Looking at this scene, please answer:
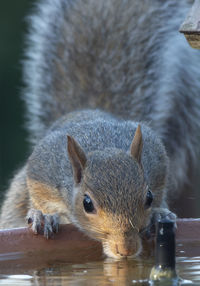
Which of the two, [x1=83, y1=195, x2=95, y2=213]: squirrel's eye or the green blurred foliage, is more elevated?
the green blurred foliage

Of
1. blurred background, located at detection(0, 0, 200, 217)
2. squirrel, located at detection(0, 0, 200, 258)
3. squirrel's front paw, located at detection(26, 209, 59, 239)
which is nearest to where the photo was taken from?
squirrel's front paw, located at detection(26, 209, 59, 239)

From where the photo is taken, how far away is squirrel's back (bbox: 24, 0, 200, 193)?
2447mm

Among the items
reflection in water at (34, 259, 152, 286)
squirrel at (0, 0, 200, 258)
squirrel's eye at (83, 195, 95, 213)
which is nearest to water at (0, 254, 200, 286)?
reflection in water at (34, 259, 152, 286)

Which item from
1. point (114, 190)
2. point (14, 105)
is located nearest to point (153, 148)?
point (114, 190)

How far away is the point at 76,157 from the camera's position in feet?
5.30

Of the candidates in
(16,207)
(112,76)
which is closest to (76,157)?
(16,207)

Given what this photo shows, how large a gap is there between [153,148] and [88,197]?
1.32ft

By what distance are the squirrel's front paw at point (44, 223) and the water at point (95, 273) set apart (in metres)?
0.08

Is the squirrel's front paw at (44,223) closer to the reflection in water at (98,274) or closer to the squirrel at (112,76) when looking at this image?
the reflection in water at (98,274)

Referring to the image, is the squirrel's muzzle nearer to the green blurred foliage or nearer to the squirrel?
the squirrel

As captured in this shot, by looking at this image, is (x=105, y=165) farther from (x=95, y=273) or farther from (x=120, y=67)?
(x=120, y=67)

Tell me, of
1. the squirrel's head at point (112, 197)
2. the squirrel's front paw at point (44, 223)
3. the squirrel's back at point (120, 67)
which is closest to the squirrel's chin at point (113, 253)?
the squirrel's head at point (112, 197)

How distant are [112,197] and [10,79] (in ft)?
8.89

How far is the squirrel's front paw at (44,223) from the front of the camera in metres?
1.56
